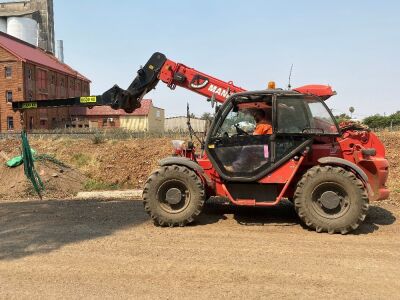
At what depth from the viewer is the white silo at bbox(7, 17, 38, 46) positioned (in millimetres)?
64750

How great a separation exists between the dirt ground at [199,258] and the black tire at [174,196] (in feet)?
0.72

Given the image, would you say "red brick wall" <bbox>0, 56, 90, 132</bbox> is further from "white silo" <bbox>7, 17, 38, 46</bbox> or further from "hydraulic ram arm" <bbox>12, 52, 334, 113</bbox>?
"hydraulic ram arm" <bbox>12, 52, 334, 113</bbox>

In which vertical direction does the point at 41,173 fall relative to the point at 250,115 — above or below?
below

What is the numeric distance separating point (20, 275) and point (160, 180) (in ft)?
9.41

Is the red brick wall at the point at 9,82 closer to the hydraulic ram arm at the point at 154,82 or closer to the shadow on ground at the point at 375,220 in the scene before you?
the hydraulic ram arm at the point at 154,82

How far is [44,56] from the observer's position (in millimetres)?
53750

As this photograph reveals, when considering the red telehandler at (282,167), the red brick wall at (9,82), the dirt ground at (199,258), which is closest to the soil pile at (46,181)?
the dirt ground at (199,258)

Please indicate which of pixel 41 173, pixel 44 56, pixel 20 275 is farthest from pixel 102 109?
pixel 20 275

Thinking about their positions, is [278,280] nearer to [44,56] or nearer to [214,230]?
[214,230]

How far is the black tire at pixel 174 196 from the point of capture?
7.28m

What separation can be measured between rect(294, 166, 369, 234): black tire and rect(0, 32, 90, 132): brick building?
3712 centimetres

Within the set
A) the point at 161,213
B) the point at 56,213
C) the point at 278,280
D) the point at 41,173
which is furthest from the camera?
the point at 41,173

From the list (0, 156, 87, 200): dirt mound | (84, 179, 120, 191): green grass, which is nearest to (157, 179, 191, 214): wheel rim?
(0, 156, 87, 200): dirt mound

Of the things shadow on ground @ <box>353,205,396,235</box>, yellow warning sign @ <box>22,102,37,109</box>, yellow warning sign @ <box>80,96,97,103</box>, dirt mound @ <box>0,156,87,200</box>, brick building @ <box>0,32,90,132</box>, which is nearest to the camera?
shadow on ground @ <box>353,205,396,235</box>
